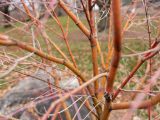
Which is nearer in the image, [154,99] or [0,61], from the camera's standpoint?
[154,99]

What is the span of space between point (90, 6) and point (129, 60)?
16.0 feet

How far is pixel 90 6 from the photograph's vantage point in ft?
5.20

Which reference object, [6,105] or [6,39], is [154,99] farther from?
[6,105]

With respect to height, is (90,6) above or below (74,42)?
above

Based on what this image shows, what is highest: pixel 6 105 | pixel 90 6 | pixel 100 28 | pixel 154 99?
pixel 90 6

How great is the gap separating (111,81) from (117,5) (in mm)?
452

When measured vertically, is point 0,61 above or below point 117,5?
below

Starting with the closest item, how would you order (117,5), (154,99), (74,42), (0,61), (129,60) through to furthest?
(117,5) → (154,99) → (0,61) → (129,60) → (74,42)

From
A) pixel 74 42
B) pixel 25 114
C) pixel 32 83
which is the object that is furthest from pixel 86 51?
pixel 25 114

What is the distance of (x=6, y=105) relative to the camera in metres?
4.14

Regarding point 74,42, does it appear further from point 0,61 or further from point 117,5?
point 117,5

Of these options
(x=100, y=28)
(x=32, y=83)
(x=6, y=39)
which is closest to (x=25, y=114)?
(x=32, y=83)

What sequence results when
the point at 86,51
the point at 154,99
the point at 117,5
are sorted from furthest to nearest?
the point at 86,51 → the point at 154,99 → the point at 117,5

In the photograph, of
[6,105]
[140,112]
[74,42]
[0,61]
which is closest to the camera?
[0,61]
